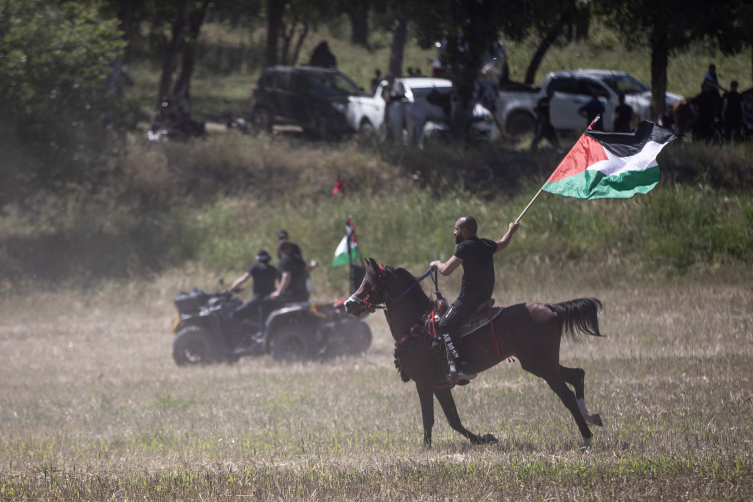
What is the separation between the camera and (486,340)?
7.09 metres

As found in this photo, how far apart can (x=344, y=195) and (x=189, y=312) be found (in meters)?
9.24

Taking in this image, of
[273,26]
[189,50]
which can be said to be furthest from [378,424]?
[189,50]

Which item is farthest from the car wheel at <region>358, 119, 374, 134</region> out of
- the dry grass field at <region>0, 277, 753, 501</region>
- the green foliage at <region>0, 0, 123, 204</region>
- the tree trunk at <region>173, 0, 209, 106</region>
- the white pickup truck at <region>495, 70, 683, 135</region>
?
the dry grass field at <region>0, 277, 753, 501</region>

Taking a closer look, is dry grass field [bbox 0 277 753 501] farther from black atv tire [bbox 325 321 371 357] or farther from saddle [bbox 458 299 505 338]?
saddle [bbox 458 299 505 338]

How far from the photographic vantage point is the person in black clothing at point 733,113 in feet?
63.1

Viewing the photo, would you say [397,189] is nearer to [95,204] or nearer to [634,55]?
[95,204]

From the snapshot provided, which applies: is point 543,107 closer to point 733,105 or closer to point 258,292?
point 733,105

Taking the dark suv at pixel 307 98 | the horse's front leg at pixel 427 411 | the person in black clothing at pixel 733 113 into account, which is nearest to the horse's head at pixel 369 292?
the horse's front leg at pixel 427 411

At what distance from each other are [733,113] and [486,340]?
15.6 metres

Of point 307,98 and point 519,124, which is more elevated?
point 307,98

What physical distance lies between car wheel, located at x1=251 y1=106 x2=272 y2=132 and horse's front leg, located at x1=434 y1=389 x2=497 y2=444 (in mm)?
20052

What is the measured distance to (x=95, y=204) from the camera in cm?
2266

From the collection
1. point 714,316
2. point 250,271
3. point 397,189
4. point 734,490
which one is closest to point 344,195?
point 397,189

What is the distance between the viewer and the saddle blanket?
707 cm
